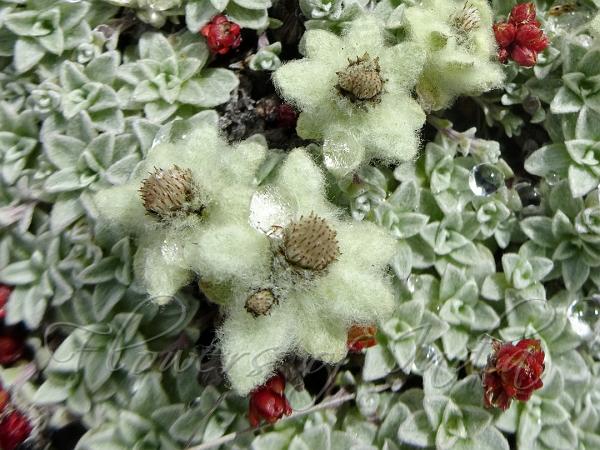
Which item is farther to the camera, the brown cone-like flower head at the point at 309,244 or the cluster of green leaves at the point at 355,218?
the cluster of green leaves at the point at 355,218

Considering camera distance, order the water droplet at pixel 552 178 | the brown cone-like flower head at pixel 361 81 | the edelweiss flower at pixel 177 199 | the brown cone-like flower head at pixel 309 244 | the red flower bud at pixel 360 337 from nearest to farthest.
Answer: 1. the brown cone-like flower head at pixel 309 244
2. the edelweiss flower at pixel 177 199
3. the brown cone-like flower head at pixel 361 81
4. the red flower bud at pixel 360 337
5. the water droplet at pixel 552 178

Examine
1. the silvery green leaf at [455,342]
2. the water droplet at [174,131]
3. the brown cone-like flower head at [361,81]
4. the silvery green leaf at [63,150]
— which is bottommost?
the silvery green leaf at [455,342]

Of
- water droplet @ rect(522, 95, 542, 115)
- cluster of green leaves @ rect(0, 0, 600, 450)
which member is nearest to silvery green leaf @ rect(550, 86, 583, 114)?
cluster of green leaves @ rect(0, 0, 600, 450)

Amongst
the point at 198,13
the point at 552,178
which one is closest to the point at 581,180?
the point at 552,178

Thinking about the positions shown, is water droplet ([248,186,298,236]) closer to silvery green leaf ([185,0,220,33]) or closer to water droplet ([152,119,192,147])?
water droplet ([152,119,192,147])

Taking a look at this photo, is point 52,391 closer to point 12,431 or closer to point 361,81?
point 12,431

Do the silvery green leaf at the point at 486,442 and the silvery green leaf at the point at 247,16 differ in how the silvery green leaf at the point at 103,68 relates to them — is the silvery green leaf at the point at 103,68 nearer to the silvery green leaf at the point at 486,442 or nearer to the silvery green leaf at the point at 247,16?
the silvery green leaf at the point at 247,16

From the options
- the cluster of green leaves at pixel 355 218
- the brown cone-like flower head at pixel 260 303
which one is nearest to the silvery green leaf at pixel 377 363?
the cluster of green leaves at pixel 355 218
